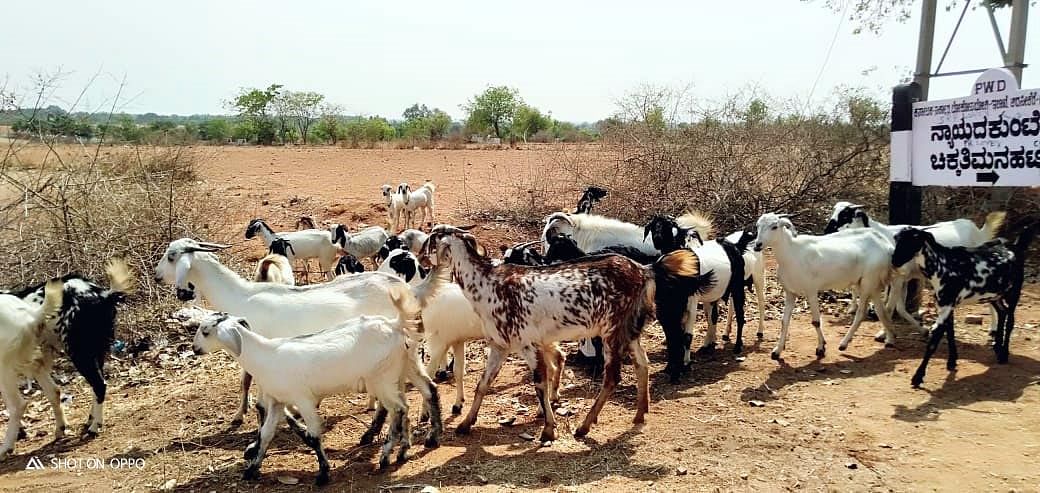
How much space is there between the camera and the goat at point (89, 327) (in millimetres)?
6070

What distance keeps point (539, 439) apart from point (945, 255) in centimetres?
430

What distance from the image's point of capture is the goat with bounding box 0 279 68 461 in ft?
18.7

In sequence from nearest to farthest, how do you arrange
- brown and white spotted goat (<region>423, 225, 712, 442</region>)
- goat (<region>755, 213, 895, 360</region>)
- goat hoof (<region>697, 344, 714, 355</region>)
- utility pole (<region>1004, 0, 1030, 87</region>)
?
brown and white spotted goat (<region>423, 225, 712, 442</region>)
goat (<region>755, 213, 895, 360</region>)
goat hoof (<region>697, 344, 714, 355</region>)
utility pole (<region>1004, 0, 1030, 87</region>)

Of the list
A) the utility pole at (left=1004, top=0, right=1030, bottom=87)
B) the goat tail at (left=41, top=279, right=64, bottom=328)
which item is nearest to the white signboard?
the utility pole at (left=1004, top=0, right=1030, bottom=87)

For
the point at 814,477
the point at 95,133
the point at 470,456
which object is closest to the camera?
the point at 814,477

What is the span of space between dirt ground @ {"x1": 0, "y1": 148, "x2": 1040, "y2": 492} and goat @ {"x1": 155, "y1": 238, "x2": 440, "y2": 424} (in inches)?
37.0

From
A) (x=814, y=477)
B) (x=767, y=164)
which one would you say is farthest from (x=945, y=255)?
(x=767, y=164)

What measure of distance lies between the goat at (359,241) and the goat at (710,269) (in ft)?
15.8

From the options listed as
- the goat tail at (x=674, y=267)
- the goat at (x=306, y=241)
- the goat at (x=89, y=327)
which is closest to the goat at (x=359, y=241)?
the goat at (x=306, y=241)

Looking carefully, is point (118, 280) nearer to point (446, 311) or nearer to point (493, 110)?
point (446, 311)

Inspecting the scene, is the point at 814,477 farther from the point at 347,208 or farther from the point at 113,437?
the point at 347,208

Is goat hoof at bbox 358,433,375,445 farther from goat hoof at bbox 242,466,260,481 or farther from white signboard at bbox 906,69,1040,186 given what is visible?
white signboard at bbox 906,69,1040,186

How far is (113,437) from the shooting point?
5965 millimetres

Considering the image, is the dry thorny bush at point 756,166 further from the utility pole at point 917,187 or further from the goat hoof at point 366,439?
the goat hoof at point 366,439
